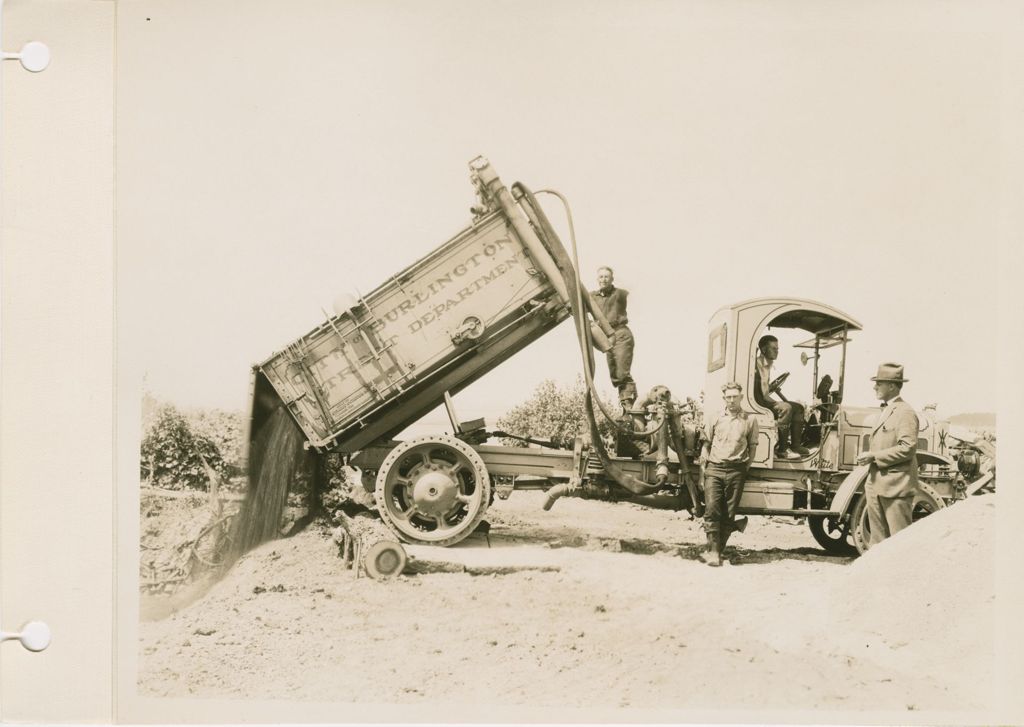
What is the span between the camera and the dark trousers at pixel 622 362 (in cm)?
704

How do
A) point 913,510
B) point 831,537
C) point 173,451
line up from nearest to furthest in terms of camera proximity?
1. point 173,451
2. point 913,510
3. point 831,537

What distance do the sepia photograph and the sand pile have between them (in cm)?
2

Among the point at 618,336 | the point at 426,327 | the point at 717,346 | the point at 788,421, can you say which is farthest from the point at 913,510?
the point at 426,327

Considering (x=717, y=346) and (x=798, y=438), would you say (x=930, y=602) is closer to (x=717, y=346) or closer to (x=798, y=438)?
(x=798, y=438)

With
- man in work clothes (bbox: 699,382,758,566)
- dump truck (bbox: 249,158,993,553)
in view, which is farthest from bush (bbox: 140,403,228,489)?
man in work clothes (bbox: 699,382,758,566)

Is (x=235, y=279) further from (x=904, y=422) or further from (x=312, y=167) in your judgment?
(x=904, y=422)

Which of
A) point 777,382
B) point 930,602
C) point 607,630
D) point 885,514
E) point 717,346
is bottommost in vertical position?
point 607,630

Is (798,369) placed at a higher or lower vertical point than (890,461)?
higher

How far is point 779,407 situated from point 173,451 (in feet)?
12.6

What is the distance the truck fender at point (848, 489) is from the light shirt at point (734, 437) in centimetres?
62

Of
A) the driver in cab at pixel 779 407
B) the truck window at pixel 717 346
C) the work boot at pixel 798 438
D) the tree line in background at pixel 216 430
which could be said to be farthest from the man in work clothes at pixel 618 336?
the work boot at pixel 798 438

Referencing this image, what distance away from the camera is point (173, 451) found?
22.9 feet

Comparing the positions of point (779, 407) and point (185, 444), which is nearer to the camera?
point (185, 444)

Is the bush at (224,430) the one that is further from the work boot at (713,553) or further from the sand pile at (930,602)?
the sand pile at (930,602)
